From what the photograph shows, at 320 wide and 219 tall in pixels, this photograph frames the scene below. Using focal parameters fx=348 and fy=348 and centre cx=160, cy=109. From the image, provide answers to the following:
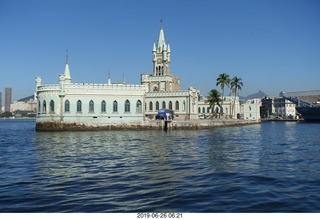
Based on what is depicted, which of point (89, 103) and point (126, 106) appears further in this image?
point (126, 106)

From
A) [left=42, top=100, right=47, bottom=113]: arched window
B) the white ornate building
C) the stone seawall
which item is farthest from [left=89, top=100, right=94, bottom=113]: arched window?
[left=42, top=100, right=47, bottom=113]: arched window

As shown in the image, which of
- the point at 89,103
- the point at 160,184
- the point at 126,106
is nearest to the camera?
the point at 160,184

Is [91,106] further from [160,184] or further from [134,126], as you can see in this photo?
[160,184]

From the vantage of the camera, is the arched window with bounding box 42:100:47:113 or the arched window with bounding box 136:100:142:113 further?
the arched window with bounding box 136:100:142:113

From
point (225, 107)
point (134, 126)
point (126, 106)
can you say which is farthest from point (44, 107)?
point (225, 107)

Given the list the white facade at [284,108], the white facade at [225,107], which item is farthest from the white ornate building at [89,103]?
the white facade at [284,108]

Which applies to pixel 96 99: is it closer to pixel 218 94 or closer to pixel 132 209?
pixel 218 94

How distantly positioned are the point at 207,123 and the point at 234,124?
57.4ft

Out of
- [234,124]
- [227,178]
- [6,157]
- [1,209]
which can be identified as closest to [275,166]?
[227,178]

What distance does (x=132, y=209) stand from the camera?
1102 centimetres

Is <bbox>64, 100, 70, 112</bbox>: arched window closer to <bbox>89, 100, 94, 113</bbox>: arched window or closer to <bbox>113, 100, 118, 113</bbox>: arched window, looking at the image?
<bbox>89, 100, 94, 113</bbox>: arched window

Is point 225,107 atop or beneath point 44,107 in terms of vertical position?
atop

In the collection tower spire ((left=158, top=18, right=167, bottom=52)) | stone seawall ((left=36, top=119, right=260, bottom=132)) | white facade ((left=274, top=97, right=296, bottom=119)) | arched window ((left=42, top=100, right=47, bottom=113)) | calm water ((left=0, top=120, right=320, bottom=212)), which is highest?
tower spire ((left=158, top=18, right=167, bottom=52))

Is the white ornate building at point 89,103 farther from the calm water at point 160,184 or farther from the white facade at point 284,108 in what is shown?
the white facade at point 284,108
